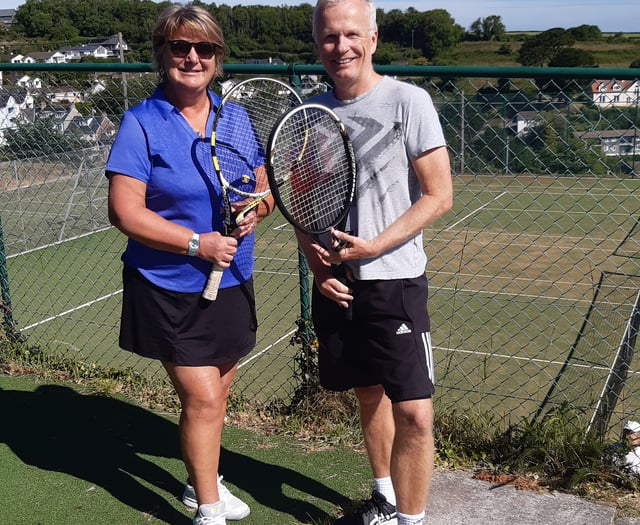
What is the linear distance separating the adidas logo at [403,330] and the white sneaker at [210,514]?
1.00 m

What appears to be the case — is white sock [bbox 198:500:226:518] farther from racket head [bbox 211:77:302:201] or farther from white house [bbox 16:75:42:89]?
white house [bbox 16:75:42:89]

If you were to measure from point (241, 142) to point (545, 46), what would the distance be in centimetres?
6868

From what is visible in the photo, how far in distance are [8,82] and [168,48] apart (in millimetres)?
4731

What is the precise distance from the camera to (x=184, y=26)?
106 inches

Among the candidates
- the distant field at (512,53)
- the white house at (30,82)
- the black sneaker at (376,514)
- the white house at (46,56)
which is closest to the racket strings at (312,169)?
the black sneaker at (376,514)

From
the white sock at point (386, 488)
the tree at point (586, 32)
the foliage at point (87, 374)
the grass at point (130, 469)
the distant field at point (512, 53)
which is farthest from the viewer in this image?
the tree at point (586, 32)

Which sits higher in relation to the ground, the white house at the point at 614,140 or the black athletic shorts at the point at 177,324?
the white house at the point at 614,140

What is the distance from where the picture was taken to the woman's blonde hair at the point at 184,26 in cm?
269

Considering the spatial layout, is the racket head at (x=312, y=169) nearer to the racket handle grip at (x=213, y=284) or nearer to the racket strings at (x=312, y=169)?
the racket strings at (x=312, y=169)

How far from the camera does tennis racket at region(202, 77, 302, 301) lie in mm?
2818

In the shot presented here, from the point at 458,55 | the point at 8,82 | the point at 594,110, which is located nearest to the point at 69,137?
the point at 8,82

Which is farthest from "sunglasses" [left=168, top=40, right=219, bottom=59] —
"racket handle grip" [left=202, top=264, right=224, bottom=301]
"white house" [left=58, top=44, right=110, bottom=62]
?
"white house" [left=58, top=44, right=110, bottom=62]

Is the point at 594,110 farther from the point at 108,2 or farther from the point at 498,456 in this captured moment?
the point at 108,2

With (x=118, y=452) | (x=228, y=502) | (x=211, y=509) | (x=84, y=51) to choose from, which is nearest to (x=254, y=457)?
(x=228, y=502)
